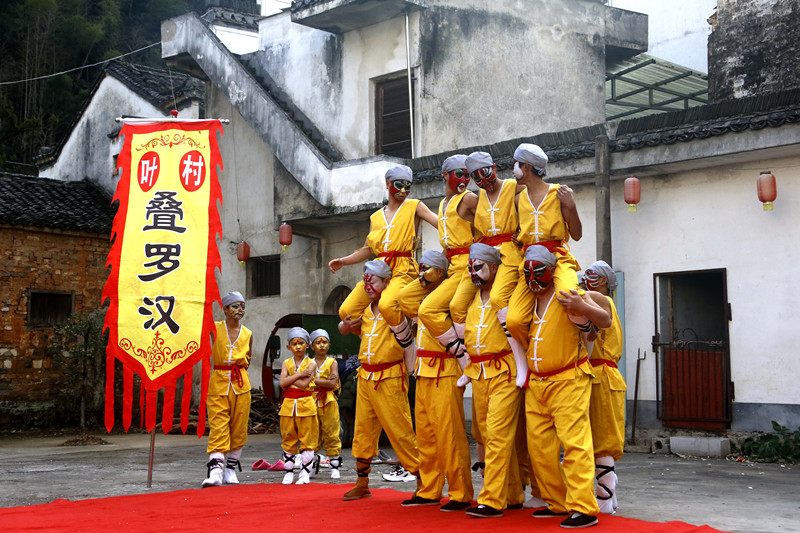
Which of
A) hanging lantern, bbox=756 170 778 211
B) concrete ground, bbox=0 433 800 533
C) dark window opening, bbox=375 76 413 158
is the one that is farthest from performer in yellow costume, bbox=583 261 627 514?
dark window opening, bbox=375 76 413 158

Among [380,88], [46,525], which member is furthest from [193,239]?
[380,88]

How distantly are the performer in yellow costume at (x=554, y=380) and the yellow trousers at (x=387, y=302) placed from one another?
136 cm

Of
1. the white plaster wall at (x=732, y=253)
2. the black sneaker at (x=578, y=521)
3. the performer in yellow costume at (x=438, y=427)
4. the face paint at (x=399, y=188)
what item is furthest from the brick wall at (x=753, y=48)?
the black sneaker at (x=578, y=521)

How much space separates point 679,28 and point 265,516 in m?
19.9

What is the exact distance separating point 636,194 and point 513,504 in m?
6.91

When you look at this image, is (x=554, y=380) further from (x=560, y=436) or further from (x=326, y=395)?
(x=326, y=395)

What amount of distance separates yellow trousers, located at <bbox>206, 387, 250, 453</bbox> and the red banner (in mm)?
187

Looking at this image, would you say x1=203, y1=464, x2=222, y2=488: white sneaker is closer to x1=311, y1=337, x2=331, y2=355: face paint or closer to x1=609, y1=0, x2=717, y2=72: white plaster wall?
x1=311, y1=337, x2=331, y2=355: face paint

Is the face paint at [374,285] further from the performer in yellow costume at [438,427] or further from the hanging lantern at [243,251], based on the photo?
the hanging lantern at [243,251]

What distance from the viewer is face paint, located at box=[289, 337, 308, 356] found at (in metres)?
10.2

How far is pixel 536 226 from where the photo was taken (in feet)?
22.6

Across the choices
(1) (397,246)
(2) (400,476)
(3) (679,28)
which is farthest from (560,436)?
(3) (679,28)

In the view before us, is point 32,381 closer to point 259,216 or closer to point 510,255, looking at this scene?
point 259,216

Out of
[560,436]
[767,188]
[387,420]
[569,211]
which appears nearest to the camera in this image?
[560,436]
